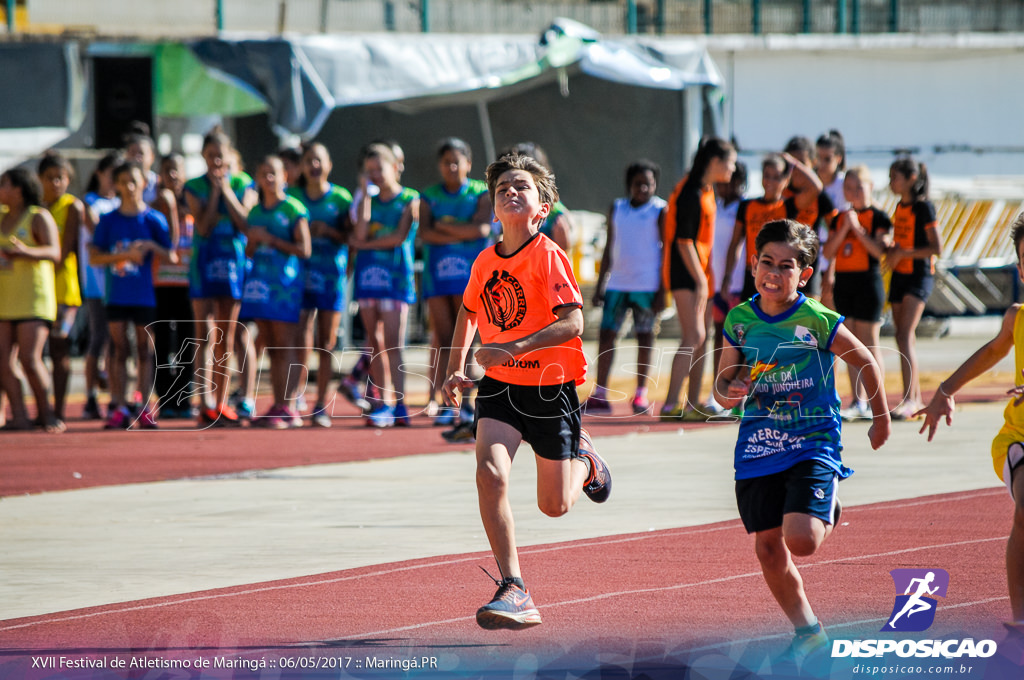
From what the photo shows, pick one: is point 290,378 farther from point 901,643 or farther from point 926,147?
point 926,147

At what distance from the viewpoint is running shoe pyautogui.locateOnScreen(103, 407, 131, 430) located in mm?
12367

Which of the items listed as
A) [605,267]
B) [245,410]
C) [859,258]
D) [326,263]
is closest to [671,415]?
[605,267]

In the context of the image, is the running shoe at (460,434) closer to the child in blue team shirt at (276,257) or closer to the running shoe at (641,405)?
the child in blue team shirt at (276,257)

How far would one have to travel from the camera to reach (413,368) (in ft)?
56.3

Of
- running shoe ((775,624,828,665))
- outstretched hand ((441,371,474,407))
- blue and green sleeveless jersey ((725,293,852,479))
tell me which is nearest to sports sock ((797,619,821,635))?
running shoe ((775,624,828,665))

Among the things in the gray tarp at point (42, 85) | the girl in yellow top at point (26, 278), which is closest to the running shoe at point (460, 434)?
the girl in yellow top at point (26, 278)

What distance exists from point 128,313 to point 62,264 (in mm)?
692

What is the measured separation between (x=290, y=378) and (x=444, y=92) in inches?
254

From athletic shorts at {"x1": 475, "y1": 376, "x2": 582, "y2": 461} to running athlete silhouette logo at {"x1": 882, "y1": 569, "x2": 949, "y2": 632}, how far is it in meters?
1.45

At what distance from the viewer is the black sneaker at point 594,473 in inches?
242

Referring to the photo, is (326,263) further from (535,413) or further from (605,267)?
(535,413)

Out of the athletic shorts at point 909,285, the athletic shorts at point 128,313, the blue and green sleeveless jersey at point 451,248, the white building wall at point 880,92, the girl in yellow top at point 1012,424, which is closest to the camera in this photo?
the girl in yellow top at point 1012,424

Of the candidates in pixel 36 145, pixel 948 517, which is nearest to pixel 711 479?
pixel 948 517

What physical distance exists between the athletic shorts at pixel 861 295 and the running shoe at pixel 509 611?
6881 mm
